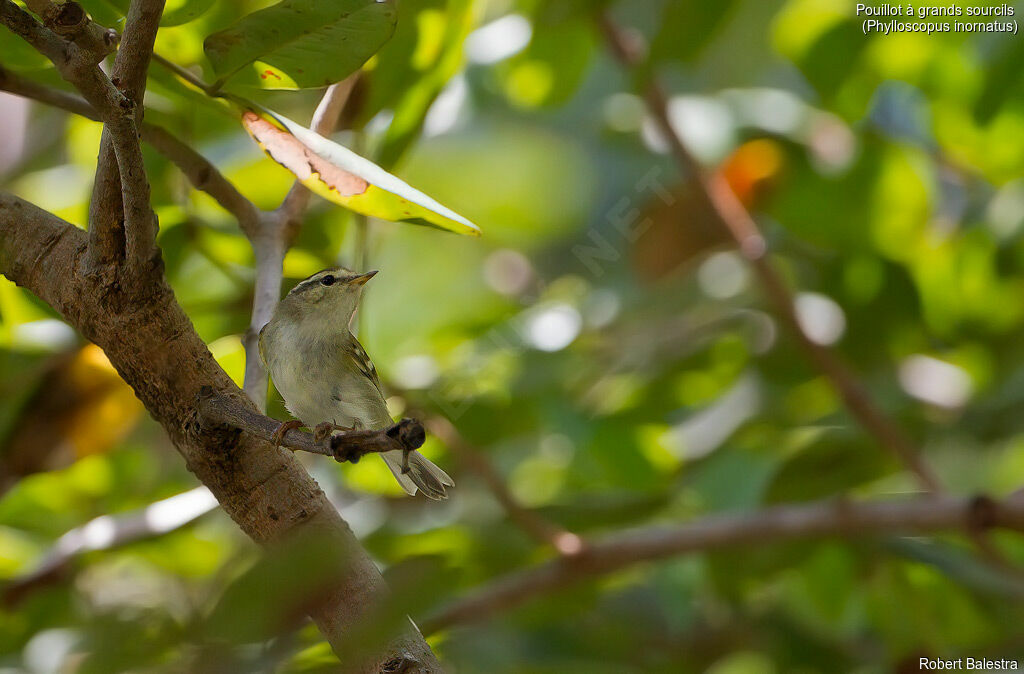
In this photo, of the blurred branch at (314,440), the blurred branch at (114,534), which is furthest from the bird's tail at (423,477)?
the blurred branch at (314,440)

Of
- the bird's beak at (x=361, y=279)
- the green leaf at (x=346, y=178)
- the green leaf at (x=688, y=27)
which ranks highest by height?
the bird's beak at (x=361, y=279)

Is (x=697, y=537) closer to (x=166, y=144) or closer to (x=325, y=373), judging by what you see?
(x=325, y=373)

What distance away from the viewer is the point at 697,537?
6.93ft

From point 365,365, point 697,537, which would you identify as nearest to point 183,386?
point 365,365

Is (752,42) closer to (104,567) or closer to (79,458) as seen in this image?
(79,458)

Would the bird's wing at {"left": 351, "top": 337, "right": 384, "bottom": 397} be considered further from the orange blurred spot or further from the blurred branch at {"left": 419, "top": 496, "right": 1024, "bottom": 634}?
the orange blurred spot

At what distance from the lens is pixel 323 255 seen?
77.4 inches

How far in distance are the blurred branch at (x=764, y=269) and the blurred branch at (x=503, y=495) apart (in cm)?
81

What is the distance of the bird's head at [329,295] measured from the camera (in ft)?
7.14

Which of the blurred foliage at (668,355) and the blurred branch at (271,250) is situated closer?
the blurred branch at (271,250)

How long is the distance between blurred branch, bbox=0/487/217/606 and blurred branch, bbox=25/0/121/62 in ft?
4.06

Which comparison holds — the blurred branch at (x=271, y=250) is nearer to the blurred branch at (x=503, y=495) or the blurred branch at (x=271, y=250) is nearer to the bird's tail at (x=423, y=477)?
the bird's tail at (x=423, y=477)

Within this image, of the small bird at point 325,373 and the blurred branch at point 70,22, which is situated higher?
the small bird at point 325,373

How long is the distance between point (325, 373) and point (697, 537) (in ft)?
2.91
